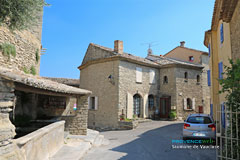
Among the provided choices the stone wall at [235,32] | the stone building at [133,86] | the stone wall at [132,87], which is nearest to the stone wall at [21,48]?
the stone building at [133,86]

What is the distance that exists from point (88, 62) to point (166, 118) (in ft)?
33.1

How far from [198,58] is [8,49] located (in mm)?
21050

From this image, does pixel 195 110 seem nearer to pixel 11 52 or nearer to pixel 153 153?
pixel 153 153

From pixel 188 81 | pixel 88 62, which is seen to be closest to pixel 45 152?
pixel 88 62

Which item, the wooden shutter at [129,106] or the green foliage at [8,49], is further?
the wooden shutter at [129,106]

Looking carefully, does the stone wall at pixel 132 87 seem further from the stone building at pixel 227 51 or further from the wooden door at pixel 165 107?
the stone building at pixel 227 51

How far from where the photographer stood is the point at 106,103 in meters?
17.4

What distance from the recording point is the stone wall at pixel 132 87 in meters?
17.0

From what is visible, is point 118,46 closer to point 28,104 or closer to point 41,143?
point 28,104

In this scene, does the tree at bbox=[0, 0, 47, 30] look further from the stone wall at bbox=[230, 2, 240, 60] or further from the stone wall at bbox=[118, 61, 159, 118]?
the stone wall at bbox=[118, 61, 159, 118]

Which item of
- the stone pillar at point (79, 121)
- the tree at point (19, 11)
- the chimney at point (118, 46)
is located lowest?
the stone pillar at point (79, 121)

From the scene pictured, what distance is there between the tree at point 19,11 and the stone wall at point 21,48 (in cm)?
175

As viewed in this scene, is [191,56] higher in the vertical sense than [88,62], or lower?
higher

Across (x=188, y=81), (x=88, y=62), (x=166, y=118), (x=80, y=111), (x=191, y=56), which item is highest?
(x=191, y=56)
